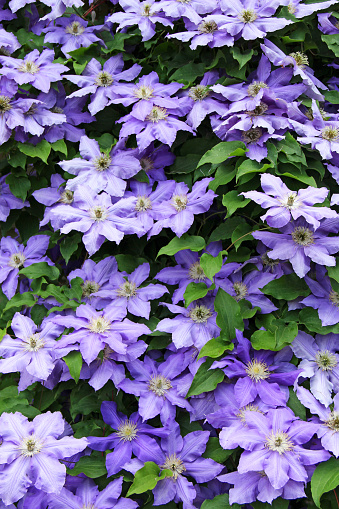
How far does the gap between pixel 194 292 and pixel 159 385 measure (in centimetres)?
26

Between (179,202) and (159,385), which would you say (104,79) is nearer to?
(179,202)

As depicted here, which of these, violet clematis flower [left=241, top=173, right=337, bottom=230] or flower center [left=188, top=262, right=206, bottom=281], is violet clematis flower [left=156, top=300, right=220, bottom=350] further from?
violet clematis flower [left=241, top=173, right=337, bottom=230]

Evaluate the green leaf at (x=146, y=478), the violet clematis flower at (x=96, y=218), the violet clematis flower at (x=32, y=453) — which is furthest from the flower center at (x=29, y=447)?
the violet clematis flower at (x=96, y=218)

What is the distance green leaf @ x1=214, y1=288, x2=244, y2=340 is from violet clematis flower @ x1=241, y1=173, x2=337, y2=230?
210mm

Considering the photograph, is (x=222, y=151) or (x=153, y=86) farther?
(x=153, y=86)

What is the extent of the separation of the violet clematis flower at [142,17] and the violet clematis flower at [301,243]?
74 cm

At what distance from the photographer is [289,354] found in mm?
1314

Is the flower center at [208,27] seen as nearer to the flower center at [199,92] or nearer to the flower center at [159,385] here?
the flower center at [199,92]

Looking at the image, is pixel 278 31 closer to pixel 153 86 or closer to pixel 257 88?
pixel 257 88

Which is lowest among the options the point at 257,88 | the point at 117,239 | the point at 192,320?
the point at 192,320

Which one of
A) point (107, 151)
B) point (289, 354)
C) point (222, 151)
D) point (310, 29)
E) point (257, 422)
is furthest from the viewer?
point (310, 29)

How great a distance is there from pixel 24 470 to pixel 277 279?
756mm

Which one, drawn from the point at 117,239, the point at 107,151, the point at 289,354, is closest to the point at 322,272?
the point at 289,354

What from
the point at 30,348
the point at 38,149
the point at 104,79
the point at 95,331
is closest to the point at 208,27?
the point at 104,79
